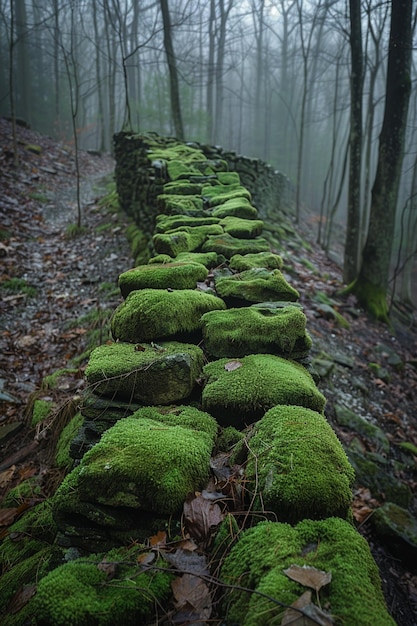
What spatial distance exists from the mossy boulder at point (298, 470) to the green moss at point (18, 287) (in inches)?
219

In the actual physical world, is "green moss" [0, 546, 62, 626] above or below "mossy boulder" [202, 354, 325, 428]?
below

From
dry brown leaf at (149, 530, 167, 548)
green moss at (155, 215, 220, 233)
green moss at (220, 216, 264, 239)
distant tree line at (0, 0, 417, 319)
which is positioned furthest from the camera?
distant tree line at (0, 0, 417, 319)

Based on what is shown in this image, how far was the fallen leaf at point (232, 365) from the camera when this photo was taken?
2.16 meters

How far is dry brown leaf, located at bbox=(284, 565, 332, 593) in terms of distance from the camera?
105 cm

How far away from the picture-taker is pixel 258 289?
2.96m

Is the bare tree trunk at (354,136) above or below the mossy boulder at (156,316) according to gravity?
above

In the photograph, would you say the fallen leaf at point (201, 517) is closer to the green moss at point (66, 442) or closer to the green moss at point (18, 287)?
the green moss at point (66, 442)

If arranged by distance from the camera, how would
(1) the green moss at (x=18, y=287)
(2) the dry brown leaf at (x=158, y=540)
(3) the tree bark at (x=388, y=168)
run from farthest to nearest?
1. (3) the tree bark at (x=388, y=168)
2. (1) the green moss at (x=18, y=287)
3. (2) the dry brown leaf at (x=158, y=540)

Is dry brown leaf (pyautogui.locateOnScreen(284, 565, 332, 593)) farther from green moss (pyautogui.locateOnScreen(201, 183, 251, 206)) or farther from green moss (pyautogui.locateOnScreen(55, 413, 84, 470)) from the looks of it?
green moss (pyautogui.locateOnScreen(201, 183, 251, 206))

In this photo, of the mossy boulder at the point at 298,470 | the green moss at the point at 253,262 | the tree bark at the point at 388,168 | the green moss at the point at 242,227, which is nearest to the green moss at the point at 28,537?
the mossy boulder at the point at 298,470

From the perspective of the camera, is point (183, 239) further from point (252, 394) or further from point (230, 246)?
point (252, 394)

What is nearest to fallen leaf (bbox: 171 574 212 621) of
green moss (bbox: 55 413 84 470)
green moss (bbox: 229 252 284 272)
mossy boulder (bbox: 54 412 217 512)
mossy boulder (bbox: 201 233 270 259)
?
mossy boulder (bbox: 54 412 217 512)

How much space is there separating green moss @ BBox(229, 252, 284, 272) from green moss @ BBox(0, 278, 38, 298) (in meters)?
4.10

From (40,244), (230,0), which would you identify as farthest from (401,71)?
(230,0)
